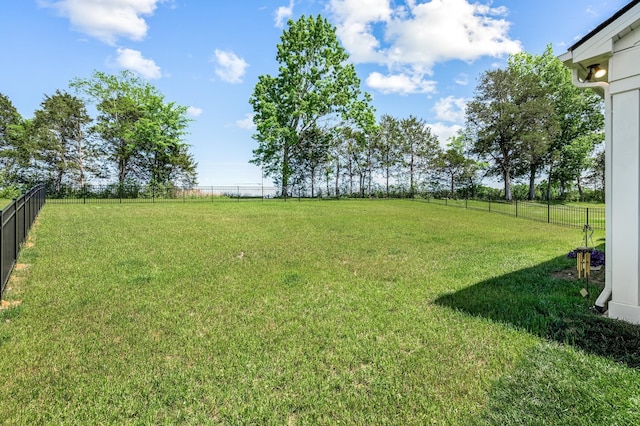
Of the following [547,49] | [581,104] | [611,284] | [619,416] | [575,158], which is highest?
[547,49]

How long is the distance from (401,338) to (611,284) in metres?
2.80

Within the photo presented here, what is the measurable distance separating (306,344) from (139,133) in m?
34.3

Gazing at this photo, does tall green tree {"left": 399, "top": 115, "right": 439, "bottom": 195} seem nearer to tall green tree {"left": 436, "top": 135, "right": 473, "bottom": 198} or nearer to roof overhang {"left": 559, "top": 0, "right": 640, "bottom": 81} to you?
tall green tree {"left": 436, "top": 135, "right": 473, "bottom": 198}

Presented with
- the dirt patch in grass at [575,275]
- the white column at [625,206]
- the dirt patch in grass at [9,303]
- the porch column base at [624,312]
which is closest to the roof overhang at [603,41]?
the white column at [625,206]

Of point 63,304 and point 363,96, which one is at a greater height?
point 363,96

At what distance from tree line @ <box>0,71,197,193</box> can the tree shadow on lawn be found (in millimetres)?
29702

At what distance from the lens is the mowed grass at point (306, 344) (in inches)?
87.4

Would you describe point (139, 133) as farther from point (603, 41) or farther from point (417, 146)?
point (603, 41)

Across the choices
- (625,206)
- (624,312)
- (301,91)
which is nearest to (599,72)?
(625,206)

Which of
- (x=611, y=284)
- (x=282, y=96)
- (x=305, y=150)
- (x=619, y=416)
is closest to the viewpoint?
(x=619, y=416)

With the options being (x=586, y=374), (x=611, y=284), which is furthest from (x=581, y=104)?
(x=586, y=374)

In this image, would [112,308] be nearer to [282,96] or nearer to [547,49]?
[282,96]

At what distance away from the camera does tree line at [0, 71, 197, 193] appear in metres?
28.3

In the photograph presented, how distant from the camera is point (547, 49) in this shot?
3381cm
